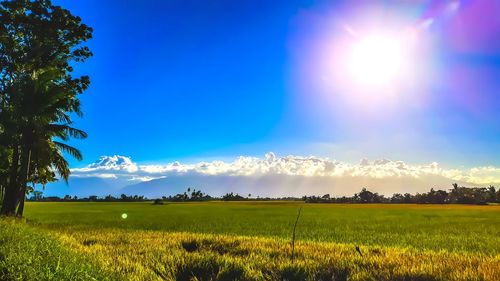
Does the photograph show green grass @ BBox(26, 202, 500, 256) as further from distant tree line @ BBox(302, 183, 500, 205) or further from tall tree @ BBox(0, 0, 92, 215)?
distant tree line @ BBox(302, 183, 500, 205)

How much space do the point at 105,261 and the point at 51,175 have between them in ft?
92.7

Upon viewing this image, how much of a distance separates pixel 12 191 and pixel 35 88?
25.9ft

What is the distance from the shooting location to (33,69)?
3073 centimetres

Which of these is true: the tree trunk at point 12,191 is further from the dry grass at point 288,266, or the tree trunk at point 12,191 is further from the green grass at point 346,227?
the dry grass at point 288,266

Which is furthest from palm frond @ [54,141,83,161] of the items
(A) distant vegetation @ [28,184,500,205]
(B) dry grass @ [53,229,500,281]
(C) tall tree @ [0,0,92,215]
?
(A) distant vegetation @ [28,184,500,205]

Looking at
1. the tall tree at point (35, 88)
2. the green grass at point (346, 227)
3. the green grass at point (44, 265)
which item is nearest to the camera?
the green grass at point (44, 265)

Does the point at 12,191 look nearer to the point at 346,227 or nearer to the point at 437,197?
Result: the point at 346,227

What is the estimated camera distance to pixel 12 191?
3030 centimetres

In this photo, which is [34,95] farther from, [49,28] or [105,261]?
[105,261]

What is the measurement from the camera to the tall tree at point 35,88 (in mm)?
27797

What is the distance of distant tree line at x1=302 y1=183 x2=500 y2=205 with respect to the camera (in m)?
147

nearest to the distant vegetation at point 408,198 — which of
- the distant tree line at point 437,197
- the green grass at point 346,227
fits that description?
the distant tree line at point 437,197

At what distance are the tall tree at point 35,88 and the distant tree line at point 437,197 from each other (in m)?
117

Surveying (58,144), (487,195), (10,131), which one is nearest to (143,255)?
(10,131)
